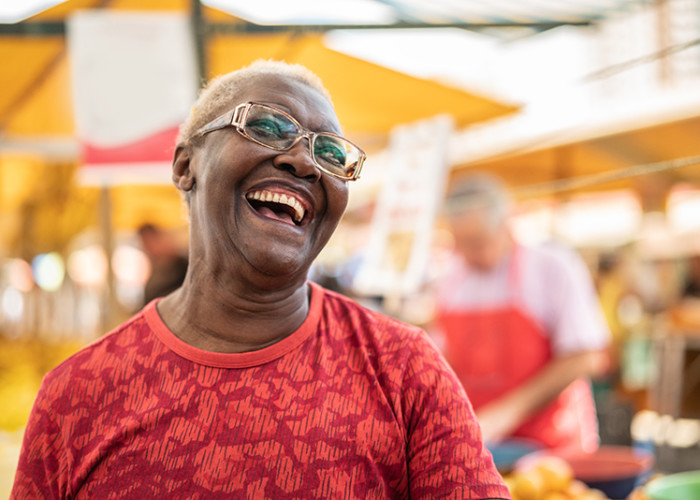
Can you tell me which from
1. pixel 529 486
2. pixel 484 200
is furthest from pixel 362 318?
pixel 484 200

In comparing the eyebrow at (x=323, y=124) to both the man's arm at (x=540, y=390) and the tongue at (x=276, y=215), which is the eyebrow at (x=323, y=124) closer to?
the tongue at (x=276, y=215)

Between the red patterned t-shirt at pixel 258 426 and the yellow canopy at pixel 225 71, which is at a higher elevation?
the yellow canopy at pixel 225 71

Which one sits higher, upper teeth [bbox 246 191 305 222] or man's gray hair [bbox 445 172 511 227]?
man's gray hair [bbox 445 172 511 227]

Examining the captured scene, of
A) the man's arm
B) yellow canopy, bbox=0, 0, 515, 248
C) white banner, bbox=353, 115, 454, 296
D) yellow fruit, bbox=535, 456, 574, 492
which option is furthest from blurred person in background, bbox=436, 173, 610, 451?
yellow canopy, bbox=0, 0, 515, 248

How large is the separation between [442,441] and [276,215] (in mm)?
476

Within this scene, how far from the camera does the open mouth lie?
1.22m

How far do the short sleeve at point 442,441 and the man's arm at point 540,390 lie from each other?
1.81 meters

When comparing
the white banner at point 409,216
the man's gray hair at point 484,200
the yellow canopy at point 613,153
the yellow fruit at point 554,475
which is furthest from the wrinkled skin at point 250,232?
the yellow canopy at point 613,153

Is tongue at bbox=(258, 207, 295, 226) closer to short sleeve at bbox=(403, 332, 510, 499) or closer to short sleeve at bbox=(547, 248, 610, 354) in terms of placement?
short sleeve at bbox=(403, 332, 510, 499)

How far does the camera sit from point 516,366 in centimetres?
320

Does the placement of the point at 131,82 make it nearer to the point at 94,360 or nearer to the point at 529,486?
the point at 94,360

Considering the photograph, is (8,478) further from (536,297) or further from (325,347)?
(536,297)

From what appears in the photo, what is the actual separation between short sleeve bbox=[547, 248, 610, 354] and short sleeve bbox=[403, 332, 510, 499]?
1.96 meters

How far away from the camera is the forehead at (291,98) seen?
4.20 feet
